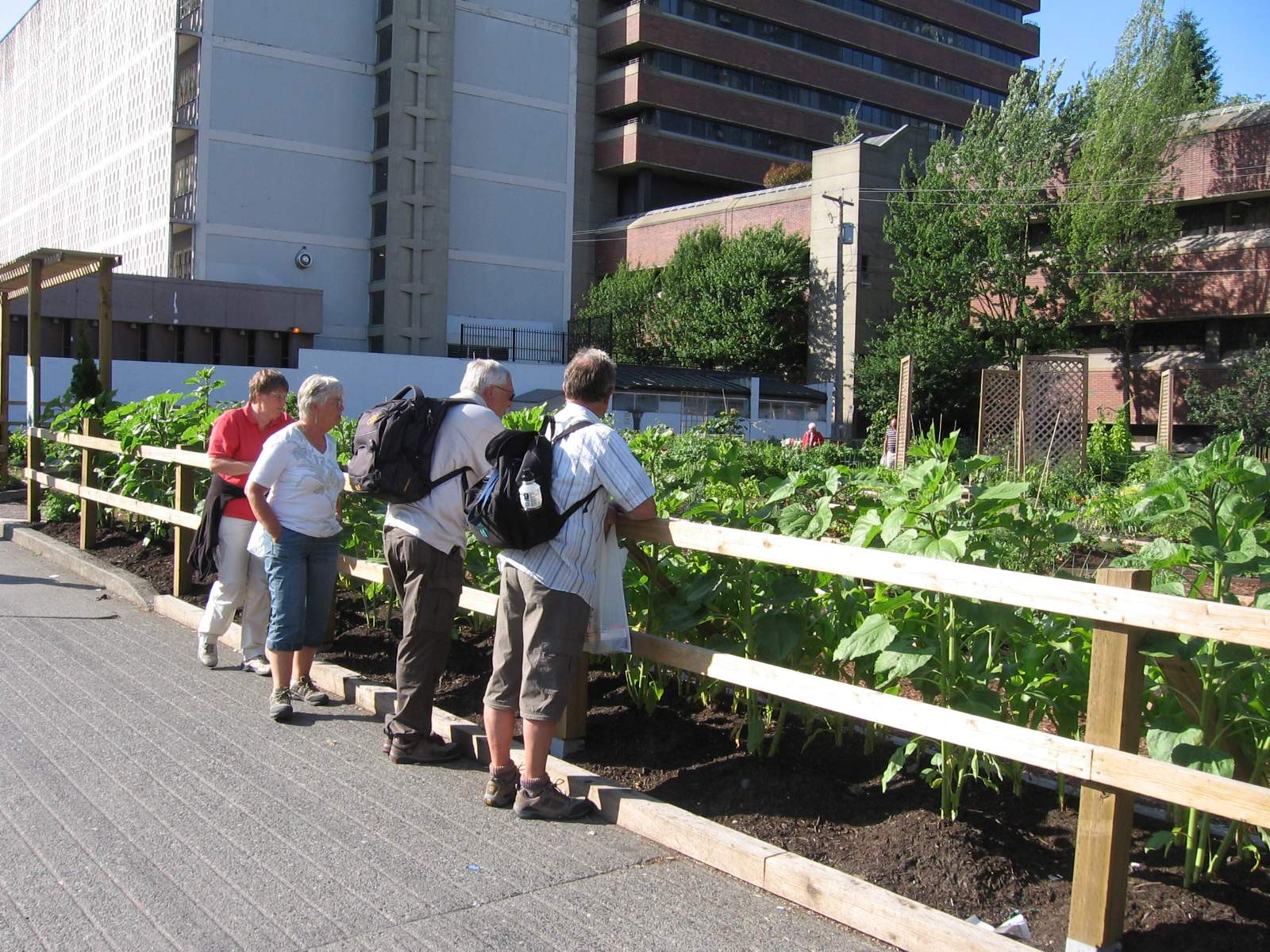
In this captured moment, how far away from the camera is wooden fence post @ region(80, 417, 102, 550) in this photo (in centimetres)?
1019

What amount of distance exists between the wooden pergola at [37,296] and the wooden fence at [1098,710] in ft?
37.3

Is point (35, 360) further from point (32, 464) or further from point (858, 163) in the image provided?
point (858, 163)

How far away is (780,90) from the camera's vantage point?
2399 inches

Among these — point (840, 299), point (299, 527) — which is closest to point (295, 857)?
point (299, 527)

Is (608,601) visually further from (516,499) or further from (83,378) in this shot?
(83,378)

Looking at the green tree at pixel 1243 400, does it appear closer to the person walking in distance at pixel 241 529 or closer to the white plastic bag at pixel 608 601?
the person walking in distance at pixel 241 529

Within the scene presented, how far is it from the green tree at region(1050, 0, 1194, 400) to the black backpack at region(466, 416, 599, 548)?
38.3 meters

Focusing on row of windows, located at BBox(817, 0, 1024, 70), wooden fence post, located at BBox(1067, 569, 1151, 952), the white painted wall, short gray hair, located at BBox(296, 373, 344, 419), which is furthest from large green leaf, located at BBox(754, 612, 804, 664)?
row of windows, located at BBox(817, 0, 1024, 70)

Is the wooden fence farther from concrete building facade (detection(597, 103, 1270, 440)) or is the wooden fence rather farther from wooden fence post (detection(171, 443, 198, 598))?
concrete building facade (detection(597, 103, 1270, 440))

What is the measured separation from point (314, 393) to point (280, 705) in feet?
5.23

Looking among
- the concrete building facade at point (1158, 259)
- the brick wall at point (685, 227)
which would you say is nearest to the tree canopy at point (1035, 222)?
the concrete building facade at point (1158, 259)

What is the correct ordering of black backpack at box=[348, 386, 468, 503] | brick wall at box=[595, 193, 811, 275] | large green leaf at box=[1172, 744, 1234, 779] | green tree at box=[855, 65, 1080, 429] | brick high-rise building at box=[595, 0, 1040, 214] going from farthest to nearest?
1. brick high-rise building at box=[595, 0, 1040, 214]
2. brick wall at box=[595, 193, 811, 275]
3. green tree at box=[855, 65, 1080, 429]
4. black backpack at box=[348, 386, 468, 503]
5. large green leaf at box=[1172, 744, 1234, 779]

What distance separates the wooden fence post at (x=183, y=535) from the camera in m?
7.93

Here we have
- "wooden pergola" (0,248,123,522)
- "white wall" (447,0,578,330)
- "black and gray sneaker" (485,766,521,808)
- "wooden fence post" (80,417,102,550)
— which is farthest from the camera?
"white wall" (447,0,578,330)
